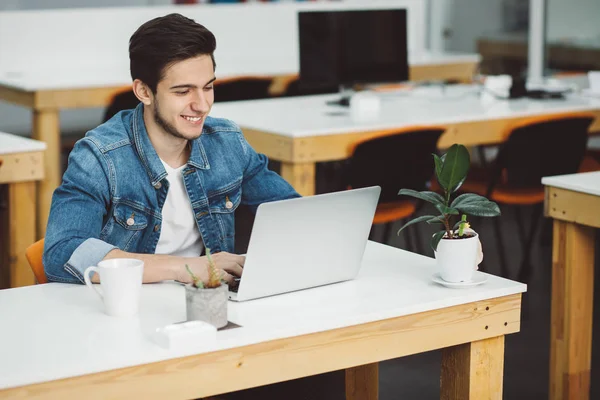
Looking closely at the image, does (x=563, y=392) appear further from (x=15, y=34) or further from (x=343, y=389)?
(x=15, y=34)

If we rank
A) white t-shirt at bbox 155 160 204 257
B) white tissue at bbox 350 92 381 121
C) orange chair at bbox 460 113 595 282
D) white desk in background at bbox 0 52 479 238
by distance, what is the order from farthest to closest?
white desk in background at bbox 0 52 479 238, white tissue at bbox 350 92 381 121, orange chair at bbox 460 113 595 282, white t-shirt at bbox 155 160 204 257

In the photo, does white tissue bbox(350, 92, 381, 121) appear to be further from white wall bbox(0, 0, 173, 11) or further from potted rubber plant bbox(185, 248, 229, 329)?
white wall bbox(0, 0, 173, 11)

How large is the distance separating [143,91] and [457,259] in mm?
808

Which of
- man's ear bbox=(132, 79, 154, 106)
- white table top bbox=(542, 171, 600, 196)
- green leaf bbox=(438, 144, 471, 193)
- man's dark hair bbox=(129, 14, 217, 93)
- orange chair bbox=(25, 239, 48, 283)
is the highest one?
man's dark hair bbox=(129, 14, 217, 93)

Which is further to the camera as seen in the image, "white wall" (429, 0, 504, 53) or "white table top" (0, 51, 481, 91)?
"white wall" (429, 0, 504, 53)

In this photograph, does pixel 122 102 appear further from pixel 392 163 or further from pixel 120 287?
pixel 120 287

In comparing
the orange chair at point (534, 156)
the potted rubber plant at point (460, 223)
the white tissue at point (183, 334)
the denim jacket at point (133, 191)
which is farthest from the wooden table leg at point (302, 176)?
the white tissue at point (183, 334)

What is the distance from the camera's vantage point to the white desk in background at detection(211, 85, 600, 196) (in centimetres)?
395

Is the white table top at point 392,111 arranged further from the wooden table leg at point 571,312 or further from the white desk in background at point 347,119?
the wooden table leg at point 571,312

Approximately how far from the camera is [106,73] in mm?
6055

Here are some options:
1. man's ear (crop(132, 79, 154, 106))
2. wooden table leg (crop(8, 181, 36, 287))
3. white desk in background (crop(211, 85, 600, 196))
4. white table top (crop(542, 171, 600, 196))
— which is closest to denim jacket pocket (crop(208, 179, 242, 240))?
man's ear (crop(132, 79, 154, 106))

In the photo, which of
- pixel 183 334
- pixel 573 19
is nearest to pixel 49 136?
pixel 183 334

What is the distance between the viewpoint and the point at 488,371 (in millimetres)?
2000

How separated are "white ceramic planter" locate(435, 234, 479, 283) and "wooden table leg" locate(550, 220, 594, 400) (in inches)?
44.6
